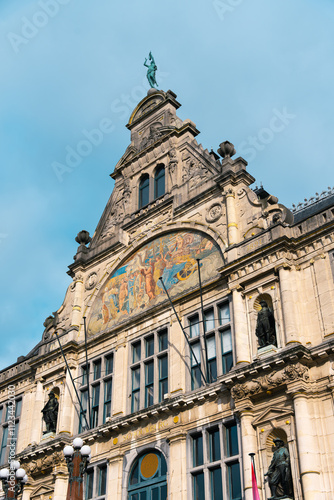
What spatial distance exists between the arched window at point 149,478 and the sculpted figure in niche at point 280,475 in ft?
15.9

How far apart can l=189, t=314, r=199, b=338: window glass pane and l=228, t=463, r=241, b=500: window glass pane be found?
5.70 metres

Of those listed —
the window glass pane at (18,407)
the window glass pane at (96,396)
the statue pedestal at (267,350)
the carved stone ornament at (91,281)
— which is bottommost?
the statue pedestal at (267,350)

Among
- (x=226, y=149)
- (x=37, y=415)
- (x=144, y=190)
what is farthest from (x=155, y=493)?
(x=144, y=190)

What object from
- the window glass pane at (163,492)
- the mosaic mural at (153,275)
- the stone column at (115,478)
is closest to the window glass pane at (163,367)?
the mosaic mural at (153,275)

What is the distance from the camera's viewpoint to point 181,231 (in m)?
29.4

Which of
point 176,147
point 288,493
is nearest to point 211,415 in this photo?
point 288,493

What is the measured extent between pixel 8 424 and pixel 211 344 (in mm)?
12740

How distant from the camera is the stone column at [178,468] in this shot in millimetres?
22531

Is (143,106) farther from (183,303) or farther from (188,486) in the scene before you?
(188,486)

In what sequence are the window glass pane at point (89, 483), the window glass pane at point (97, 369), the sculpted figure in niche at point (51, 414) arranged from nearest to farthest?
the window glass pane at point (89, 483) < the window glass pane at point (97, 369) < the sculpted figure in niche at point (51, 414)

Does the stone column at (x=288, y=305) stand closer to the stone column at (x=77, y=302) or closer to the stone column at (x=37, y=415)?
Answer: the stone column at (x=77, y=302)

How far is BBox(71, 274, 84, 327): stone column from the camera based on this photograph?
31.7 meters

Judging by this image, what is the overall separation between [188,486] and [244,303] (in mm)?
6735

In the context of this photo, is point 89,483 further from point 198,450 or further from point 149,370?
point 198,450
